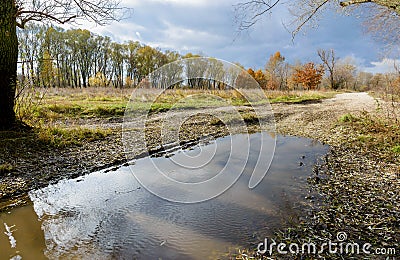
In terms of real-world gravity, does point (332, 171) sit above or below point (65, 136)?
below

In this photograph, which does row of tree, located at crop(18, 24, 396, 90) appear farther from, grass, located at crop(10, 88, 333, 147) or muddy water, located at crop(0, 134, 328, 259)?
muddy water, located at crop(0, 134, 328, 259)

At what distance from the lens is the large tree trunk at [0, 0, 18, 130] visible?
20.0 feet

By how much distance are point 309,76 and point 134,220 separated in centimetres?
4554

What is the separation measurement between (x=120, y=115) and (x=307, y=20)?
9276 mm

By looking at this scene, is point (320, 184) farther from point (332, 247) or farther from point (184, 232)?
point (184, 232)

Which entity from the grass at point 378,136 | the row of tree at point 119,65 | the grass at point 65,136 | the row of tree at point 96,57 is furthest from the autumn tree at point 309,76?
the grass at point 65,136

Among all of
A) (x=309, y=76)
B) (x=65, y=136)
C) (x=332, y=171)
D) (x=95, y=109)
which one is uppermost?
(x=309, y=76)

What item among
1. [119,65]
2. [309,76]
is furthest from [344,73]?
[119,65]

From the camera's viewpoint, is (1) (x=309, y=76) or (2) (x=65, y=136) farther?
(1) (x=309, y=76)

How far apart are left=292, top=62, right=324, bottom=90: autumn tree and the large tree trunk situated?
4348 cm

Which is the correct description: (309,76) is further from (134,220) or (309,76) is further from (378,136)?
(134,220)

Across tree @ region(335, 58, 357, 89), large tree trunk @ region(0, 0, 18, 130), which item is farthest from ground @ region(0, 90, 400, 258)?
tree @ region(335, 58, 357, 89)

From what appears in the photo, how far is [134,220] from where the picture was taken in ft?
10.3

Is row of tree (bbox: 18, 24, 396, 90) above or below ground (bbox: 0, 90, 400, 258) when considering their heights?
above
